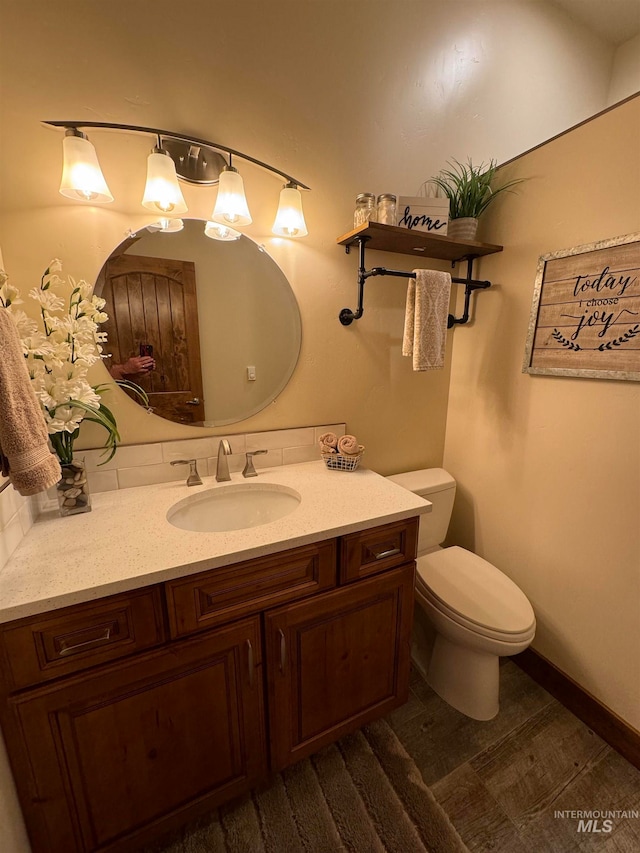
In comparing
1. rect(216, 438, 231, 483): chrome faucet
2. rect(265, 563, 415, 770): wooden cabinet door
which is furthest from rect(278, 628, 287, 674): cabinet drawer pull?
rect(216, 438, 231, 483): chrome faucet

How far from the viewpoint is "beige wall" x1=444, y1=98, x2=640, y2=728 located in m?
1.13

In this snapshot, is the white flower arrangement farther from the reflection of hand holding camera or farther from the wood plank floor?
the wood plank floor

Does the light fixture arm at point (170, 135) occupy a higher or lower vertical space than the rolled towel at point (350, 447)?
higher

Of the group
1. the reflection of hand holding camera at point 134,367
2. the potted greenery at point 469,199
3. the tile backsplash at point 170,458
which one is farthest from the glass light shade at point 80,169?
the potted greenery at point 469,199

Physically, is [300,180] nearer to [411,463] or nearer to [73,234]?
[73,234]

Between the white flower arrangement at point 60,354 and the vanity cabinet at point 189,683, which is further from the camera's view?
the white flower arrangement at point 60,354

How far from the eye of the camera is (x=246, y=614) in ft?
2.86

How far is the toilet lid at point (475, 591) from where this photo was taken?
3.91 ft

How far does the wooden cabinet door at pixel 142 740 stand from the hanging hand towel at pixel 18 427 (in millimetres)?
438

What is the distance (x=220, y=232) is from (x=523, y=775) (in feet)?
6.76

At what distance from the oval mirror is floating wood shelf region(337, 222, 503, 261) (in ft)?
1.05

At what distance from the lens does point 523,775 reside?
1138mm

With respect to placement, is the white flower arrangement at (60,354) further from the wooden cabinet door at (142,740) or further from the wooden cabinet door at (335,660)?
the wooden cabinet door at (335,660)

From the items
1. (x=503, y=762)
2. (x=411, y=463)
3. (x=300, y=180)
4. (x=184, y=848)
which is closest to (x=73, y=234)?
(x=300, y=180)
